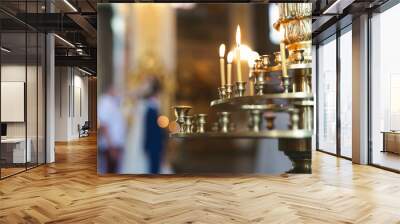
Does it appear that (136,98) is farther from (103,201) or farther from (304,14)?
(304,14)

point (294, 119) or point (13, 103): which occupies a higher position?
point (13, 103)

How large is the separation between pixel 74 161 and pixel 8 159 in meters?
1.80

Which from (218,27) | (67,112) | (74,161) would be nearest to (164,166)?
(218,27)

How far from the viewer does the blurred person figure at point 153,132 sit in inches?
211

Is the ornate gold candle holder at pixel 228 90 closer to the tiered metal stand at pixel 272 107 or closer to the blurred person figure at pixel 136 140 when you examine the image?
the tiered metal stand at pixel 272 107

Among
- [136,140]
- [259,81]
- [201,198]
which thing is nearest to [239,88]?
[259,81]

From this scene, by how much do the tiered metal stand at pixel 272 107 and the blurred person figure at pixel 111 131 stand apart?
4628mm

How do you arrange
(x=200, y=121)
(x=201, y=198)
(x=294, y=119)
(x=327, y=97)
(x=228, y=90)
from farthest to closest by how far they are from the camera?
(x=327, y=97) → (x=201, y=198) → (x=228, y=90) → (x=200, y=121) → (x=294, y=119)

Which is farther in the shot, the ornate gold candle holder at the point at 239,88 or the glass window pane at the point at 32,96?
the glass window pane at the point at 32,96

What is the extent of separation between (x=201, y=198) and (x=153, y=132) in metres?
1.54

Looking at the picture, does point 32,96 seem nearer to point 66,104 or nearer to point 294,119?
point 294,119

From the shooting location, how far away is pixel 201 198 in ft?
13.8

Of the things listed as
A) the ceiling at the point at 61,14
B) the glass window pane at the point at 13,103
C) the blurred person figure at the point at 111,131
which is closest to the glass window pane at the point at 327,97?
the ceiling at the point at 61,14

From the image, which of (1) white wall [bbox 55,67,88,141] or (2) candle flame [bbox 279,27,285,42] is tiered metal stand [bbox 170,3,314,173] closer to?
(2) candle flame [bbox 279,27,285,42]
